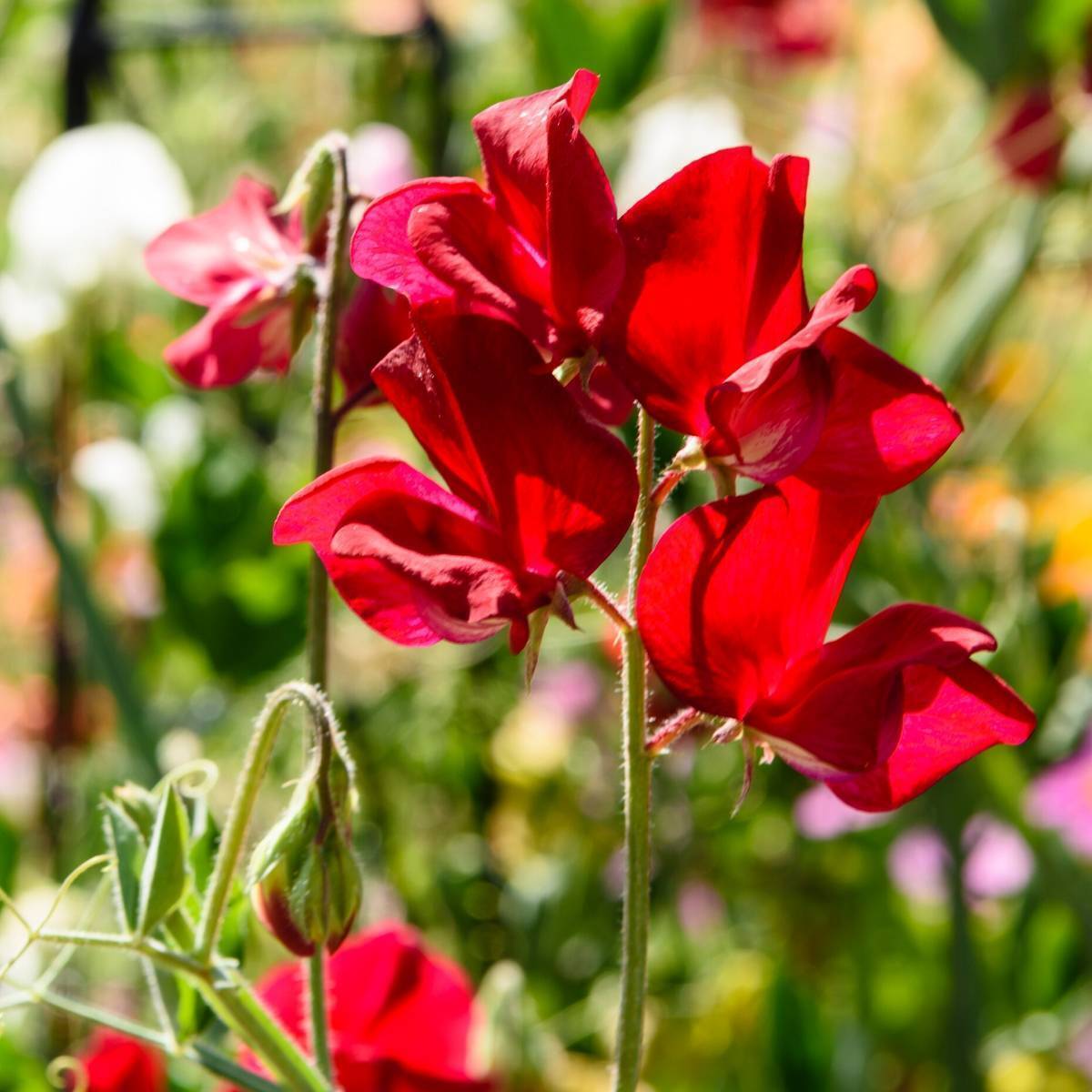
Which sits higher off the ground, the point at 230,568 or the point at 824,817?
the point at 230,568

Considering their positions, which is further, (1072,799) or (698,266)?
(1072,799)

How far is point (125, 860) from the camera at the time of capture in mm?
398

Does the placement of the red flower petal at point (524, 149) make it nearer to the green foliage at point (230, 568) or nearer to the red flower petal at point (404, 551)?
the red flower petal at point (404, 551)

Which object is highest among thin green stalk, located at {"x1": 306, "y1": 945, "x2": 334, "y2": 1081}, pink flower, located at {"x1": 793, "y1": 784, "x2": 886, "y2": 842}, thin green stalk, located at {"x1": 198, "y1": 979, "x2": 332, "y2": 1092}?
thin green stalk, located at {"x1": 198, "y1": 979, "x2": 332, "y2": 1092}

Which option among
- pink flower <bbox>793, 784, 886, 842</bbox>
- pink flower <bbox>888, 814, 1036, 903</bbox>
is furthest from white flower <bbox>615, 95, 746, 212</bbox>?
pink flower <bbox>888, 814, 1036, 903</bbox>

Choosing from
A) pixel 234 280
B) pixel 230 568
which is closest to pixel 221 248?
pixel 234 280

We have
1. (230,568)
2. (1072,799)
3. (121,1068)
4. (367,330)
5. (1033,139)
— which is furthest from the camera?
(1072,799)

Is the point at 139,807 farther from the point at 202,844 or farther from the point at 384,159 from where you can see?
the point at 384,159

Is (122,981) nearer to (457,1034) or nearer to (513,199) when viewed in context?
(457,1034)

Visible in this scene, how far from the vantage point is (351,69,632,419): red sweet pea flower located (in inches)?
13.5

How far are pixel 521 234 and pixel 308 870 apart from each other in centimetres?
15

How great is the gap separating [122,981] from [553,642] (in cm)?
35

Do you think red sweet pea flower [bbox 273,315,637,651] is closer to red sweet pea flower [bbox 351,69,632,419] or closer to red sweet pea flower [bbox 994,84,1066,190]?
red sweet pea flower [bbox 351,69,632,419]

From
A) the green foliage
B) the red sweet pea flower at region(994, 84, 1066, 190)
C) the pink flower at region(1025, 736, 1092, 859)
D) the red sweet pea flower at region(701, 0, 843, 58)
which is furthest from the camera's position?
the red sweet pea flower at region(701, 0, 843, 58)
